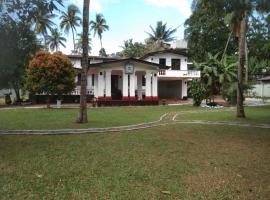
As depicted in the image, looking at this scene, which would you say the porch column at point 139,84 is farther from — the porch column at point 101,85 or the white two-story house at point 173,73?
the porch column at point 101,85

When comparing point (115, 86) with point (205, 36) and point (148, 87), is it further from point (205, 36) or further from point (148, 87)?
point (205, 36)

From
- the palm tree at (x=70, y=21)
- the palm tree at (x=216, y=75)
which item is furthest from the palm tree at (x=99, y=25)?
the palm tree at (x=216, y=75)

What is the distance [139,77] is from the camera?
35625mm

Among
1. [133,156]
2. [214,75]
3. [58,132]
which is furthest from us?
[214,75]

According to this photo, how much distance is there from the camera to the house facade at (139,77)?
98.9ft

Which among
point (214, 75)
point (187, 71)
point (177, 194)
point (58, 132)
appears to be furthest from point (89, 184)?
point (187, 71)

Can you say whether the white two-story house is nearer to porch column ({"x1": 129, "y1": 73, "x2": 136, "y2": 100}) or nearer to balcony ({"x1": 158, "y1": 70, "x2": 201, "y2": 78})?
balcony ({"x1": 158, "y1": 70, "x2": 201, "y2": 78})

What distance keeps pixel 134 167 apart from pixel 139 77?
28.4m

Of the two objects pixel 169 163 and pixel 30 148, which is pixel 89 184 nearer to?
pixel 169 163

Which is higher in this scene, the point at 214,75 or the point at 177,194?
the point at 214,75

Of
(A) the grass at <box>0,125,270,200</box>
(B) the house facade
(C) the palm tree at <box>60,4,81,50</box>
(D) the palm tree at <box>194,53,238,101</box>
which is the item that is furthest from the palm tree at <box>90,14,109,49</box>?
(A) the grass at <box>0,125,270,200</box>

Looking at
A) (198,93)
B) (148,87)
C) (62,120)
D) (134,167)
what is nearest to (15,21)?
(134,167)

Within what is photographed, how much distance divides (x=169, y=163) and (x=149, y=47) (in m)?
54.9

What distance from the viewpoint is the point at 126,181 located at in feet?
21.3
